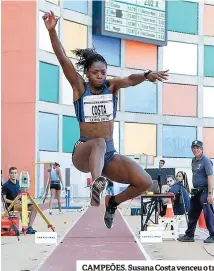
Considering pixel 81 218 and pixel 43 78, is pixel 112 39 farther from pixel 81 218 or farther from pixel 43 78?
pixel 81 218

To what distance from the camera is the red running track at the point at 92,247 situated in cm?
895

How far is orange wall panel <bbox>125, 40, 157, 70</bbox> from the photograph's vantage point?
124 feet

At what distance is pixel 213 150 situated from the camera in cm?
4012

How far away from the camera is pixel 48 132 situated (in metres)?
32.9

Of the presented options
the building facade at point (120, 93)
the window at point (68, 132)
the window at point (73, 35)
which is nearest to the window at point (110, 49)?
the building facade at point (120, 93)

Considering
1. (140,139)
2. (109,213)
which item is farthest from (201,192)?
(140,139)

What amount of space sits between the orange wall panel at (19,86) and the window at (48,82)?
0.69 metres

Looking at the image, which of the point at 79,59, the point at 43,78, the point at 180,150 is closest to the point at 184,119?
the point at 180,150

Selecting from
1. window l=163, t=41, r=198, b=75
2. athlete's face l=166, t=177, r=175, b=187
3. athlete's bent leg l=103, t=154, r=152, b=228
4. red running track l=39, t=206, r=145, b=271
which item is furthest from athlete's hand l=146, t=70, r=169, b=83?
window l=163, t=41, r=198, b=75

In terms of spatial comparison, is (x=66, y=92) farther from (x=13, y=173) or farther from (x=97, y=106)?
(x=97, y=106)

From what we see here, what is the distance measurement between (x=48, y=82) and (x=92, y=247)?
2284 centimetres

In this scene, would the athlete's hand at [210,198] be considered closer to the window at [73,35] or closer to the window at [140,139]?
the window at [73,35]

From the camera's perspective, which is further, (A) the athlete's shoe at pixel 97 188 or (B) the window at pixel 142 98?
(B) the window at pixel 142 98

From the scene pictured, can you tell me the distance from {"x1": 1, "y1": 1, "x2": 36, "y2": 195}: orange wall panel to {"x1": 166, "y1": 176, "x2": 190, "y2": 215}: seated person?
18.5 metres
